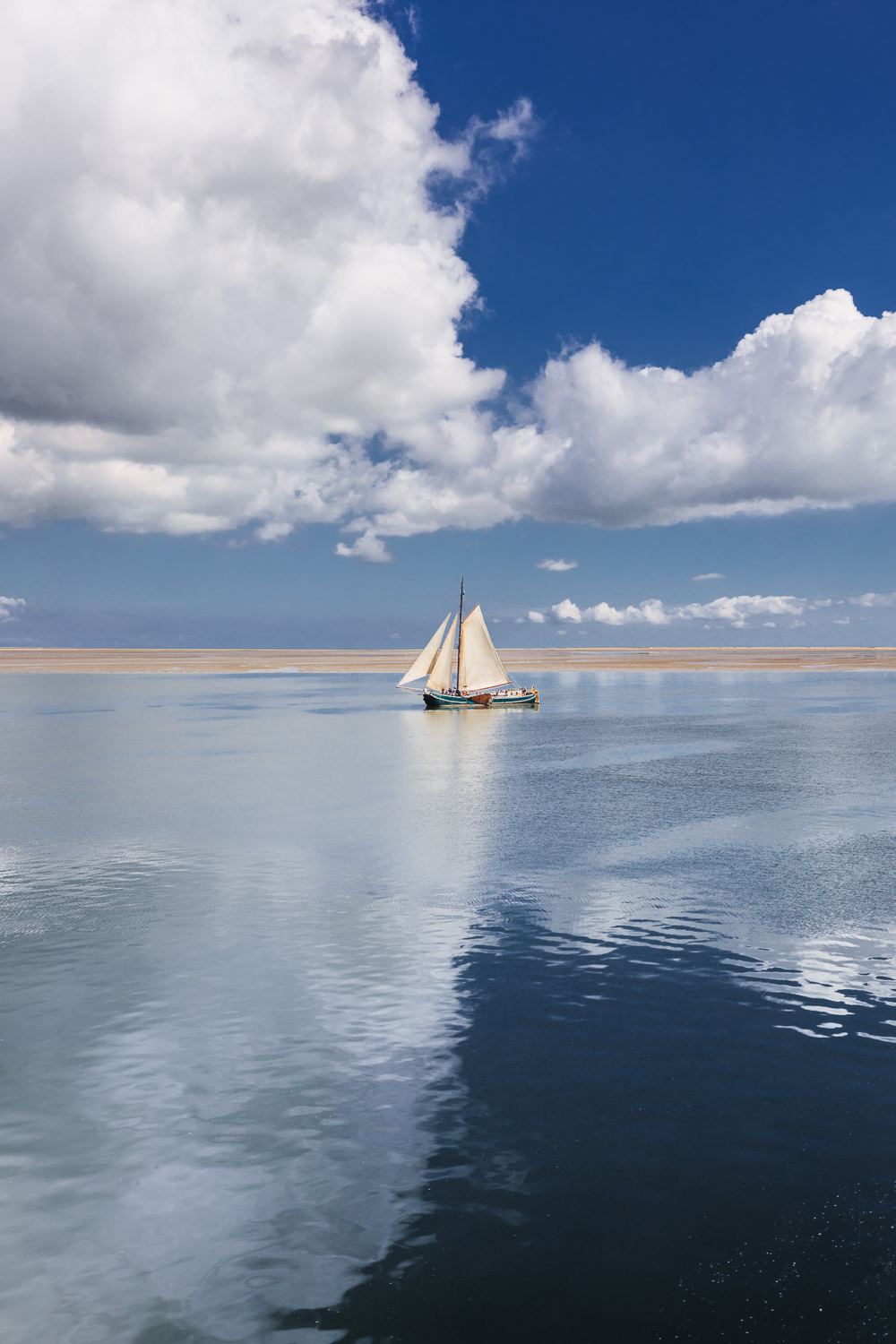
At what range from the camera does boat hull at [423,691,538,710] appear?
93938 mm

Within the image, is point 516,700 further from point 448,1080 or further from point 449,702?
point 448,1080

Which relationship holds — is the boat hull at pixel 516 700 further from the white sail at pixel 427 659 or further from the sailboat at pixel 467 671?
the white sail at pixel 427 659

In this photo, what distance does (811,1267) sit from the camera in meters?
8.69

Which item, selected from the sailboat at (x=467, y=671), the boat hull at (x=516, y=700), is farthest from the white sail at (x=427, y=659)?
the boat hull at (x=516, y=700)

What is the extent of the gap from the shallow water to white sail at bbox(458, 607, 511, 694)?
66630mm

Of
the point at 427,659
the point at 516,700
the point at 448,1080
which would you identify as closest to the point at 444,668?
the point at 427,659

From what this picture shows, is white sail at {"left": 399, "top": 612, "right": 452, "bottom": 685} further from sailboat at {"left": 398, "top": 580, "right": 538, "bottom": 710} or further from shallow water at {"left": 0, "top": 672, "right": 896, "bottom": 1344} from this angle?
shallow water at {"left": 0, "top": 672, "right": 896, "bottom": 1344}

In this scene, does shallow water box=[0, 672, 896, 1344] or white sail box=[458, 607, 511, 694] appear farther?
white sail box=[458, 607, 511, 694]

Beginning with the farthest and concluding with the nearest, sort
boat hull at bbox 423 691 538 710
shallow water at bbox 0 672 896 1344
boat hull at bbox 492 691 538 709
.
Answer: boat hull at bbox 492 691 538 709 → boat hull at bbox 423 691 538 710 → shallow water at bbox 0 672 896 1344

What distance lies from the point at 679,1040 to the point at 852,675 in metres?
167

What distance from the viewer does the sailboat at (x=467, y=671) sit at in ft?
315

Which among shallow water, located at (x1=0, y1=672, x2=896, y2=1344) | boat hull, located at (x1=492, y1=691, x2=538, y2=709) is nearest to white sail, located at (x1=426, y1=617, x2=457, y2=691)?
boat hull, located at (x1=492, y1=691, x2=538, y2=709)

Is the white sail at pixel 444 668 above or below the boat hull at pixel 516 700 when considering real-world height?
above

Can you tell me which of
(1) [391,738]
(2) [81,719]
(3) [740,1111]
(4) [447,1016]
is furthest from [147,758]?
(3) [740,1111]
